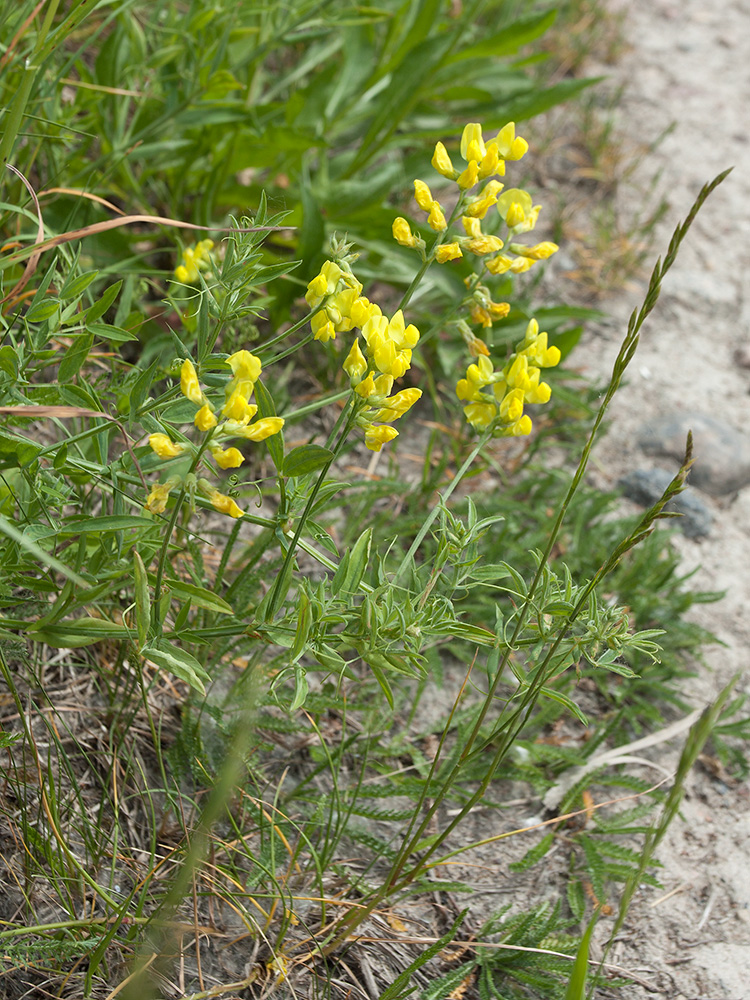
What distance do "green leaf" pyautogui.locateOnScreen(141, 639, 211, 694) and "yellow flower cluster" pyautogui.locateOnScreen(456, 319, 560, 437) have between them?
24.4 inches

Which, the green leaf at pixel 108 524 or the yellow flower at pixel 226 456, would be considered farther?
the green leaf at pixel 108 524

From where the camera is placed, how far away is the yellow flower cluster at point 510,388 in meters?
1.53

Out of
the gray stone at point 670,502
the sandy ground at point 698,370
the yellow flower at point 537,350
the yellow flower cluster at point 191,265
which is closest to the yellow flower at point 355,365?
the yellow flower at point 537,350

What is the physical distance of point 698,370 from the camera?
133 inches

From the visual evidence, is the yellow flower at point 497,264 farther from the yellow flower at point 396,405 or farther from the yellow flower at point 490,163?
the yellow flower at point 396,405

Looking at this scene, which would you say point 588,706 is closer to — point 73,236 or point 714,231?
point 73,236

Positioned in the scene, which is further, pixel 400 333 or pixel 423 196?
pixel 423 196

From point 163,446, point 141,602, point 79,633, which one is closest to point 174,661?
point 141,602

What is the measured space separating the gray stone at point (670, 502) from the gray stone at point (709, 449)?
0.10m

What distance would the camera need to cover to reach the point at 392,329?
4.50 ft

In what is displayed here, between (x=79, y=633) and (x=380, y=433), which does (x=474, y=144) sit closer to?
(x=380, y=433)

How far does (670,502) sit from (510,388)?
157 centimetres

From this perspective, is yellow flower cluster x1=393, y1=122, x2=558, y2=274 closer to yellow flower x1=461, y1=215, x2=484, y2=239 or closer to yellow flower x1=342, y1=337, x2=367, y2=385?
yellow flower x1=461, y1=215, x2=484, y2=239

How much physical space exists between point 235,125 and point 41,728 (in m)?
1.75
